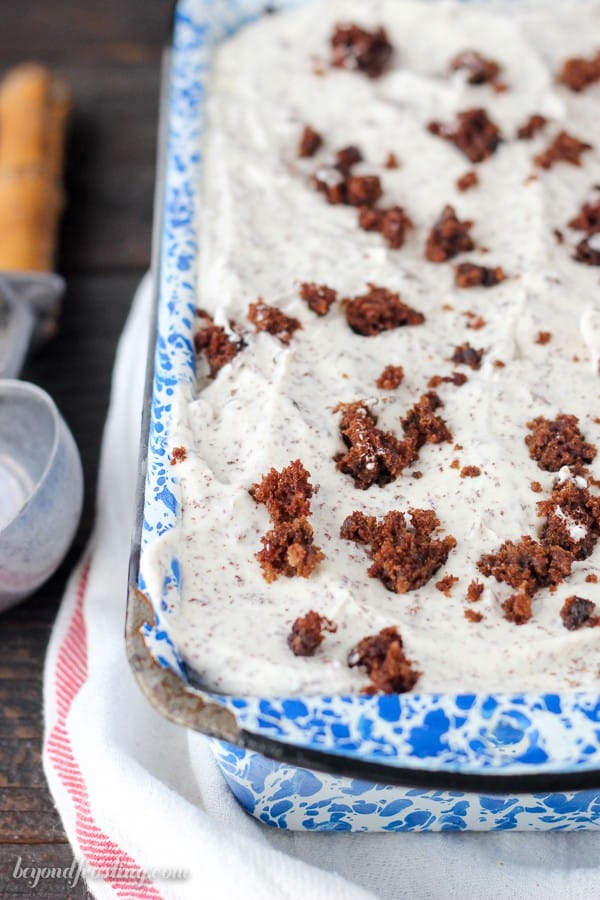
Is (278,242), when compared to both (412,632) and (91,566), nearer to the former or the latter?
(91,566)

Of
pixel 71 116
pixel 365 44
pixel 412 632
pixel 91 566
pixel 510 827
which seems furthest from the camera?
pixel 71 116

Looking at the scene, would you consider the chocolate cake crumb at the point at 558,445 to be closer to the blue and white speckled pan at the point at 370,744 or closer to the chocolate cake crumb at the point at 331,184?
the blue and white speckled pan at the point at 370,744

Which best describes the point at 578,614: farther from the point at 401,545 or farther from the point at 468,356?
the point at 468,356

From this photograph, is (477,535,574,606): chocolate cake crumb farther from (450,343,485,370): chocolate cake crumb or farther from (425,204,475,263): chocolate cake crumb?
(425,204,475,263): chocolate cake crumb

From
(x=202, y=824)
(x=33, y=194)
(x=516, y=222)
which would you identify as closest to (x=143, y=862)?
(x=202, y=824)

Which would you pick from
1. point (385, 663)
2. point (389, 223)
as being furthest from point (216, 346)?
point (385, 663)

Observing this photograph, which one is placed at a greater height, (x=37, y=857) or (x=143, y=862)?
(x=143, y=862)

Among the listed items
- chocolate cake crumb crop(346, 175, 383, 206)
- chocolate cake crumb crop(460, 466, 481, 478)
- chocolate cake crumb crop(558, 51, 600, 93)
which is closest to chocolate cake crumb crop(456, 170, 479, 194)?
chocolate cake crumb crop(346, 175, 383, 206)
